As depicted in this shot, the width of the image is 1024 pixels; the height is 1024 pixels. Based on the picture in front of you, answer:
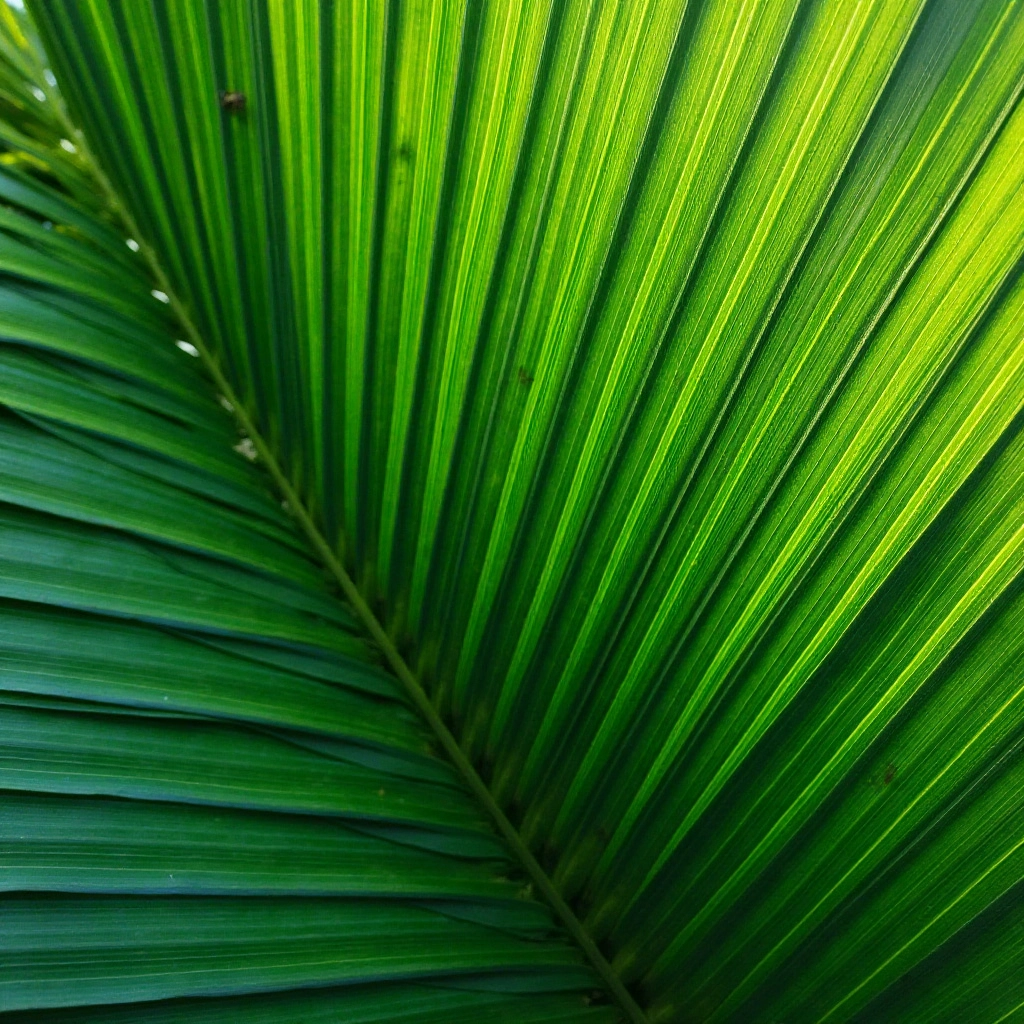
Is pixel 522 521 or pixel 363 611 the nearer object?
pixel 522 521

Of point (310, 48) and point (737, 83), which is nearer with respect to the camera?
point (737, 83)

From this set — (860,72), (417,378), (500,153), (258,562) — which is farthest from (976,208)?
(258,562)

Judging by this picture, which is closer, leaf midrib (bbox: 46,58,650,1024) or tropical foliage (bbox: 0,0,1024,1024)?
tropical foliage (bbox: 0,0,1024,1024)

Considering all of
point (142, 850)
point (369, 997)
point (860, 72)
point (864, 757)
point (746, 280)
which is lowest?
point (369, 997)

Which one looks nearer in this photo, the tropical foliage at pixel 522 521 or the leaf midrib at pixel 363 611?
the tropical foliage at pixel 522 521

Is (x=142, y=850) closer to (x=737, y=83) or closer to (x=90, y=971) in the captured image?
(x=90, y=971)

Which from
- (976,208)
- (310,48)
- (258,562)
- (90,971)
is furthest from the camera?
(258,562)

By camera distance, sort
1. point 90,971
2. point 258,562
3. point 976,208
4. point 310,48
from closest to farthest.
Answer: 1. point 976,208
2. point 90,971
3. point 310,48
4. point 258,562

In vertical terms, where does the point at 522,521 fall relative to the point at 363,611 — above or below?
above
